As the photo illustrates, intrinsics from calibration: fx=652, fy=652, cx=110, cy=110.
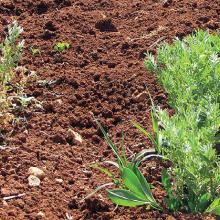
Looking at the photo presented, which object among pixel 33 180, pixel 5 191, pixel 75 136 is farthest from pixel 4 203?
pixel 75 136

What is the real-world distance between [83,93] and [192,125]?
1.39 m

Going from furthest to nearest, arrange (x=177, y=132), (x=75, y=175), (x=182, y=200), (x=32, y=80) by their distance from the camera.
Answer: (x=32, y=80), (x=75, y=175), (x=182, y=200), (x=177, y=132)

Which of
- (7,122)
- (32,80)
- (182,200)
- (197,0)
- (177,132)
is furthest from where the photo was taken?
(197,0)

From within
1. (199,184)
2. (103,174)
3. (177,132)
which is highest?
(177,132)

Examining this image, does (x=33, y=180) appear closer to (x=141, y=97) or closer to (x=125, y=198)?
(x=125, y=198)

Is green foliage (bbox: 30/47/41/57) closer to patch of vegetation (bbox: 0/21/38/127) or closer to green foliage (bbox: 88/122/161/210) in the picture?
patch of vegetation (bbox: 0/21/38/127)

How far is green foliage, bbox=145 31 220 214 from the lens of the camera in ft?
9.34

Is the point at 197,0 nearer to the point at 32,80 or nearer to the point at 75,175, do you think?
the point at 32,80

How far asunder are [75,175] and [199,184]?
81 cm

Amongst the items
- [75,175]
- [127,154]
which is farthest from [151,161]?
[75,175]

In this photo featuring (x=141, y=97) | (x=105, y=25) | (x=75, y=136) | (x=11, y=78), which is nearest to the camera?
(x=75, y=136)

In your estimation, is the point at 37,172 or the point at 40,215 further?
the point at 37,172

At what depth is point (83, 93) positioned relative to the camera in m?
4.20

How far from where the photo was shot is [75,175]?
11.4ft
